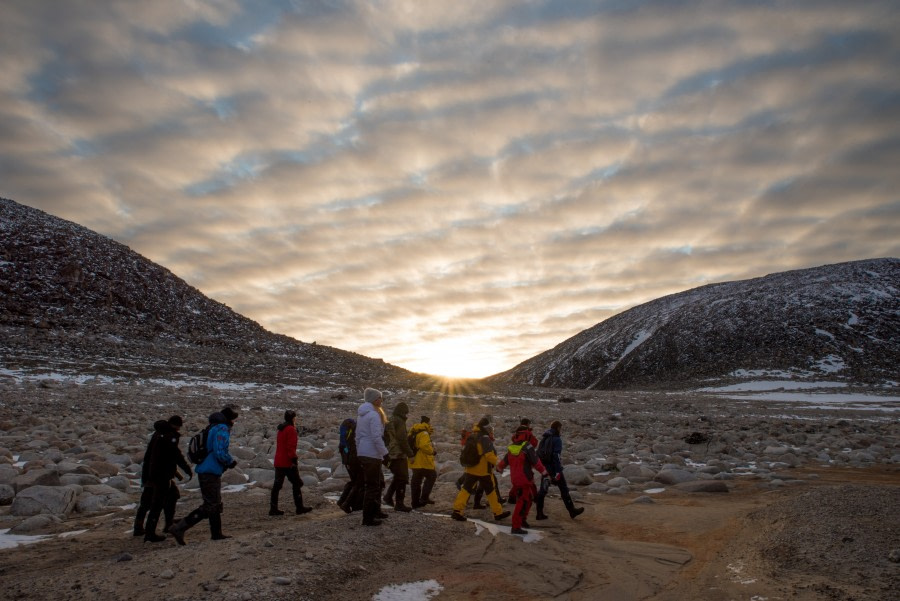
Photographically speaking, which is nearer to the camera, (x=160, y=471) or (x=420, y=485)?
(x=160, y=471)

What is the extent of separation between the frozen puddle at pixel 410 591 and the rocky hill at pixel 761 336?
98.4 meters

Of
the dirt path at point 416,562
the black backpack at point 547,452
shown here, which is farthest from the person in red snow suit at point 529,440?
the dirt path at point 416,562

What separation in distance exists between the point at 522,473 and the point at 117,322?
5990 centimetres

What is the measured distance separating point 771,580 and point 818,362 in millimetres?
106402

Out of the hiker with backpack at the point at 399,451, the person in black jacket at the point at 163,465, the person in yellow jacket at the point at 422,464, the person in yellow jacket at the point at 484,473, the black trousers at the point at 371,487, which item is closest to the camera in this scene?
the person in black jacket at the point at 163,465

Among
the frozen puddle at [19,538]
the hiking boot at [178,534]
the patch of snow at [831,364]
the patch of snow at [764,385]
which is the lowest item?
the frozen puddle at [19,538]

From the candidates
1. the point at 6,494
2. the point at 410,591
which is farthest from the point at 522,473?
the point at 6,494

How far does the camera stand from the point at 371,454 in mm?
9891

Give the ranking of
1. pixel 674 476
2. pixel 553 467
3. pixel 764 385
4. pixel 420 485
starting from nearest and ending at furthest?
pixel 553 467 < pixel 420 485 < pixel 674 476 < pixel 764 385

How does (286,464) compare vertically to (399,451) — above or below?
below

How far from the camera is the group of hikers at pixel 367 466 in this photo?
9008mm

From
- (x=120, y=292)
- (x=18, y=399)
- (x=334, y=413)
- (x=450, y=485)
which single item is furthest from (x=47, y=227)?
(x=450, y=485)

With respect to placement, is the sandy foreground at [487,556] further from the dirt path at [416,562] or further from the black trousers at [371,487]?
the black trousers at [371,487]

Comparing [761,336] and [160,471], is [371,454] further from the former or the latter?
[761,336]
